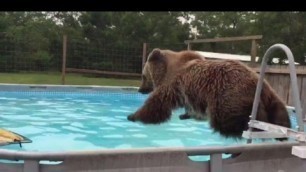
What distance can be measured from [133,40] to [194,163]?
22829 mm

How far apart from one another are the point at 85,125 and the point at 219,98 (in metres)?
4.04

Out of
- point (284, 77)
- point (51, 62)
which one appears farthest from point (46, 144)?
point (51, 62)

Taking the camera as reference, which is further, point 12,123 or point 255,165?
point 12,123

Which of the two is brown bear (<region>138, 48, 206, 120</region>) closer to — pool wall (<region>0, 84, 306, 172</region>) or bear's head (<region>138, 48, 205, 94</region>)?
bear's head (<region>138, 48, 205, 94</region>)

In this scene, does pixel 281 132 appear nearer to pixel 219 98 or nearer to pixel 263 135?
pixel 263 135

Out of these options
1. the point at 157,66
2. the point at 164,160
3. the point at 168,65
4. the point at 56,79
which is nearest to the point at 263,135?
the point at 164,160

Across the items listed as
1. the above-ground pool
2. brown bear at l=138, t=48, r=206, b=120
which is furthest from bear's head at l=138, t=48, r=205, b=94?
the above-ground pool

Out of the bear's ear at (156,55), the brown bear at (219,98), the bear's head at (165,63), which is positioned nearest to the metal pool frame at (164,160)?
the brown bear at (219,98)

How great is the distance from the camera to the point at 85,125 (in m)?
7.09

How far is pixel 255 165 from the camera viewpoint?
2287 millimetres

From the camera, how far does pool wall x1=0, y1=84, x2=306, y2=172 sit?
6.01 feet

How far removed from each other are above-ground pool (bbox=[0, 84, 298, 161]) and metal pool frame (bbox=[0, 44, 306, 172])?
1230mm

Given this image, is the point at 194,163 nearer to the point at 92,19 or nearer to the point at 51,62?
the point at 51,62

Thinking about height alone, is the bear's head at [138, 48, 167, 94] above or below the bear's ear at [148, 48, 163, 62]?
below
